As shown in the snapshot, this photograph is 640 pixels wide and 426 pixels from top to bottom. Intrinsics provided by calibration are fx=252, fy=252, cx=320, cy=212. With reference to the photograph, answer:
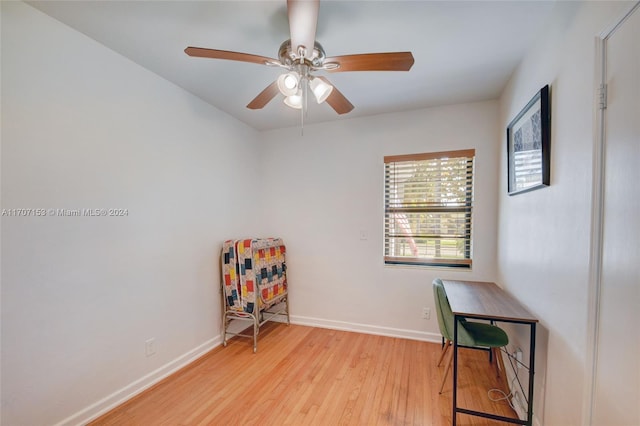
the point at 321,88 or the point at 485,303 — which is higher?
the point at 321,88

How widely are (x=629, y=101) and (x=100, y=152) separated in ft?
8.57

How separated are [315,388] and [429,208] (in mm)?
1971

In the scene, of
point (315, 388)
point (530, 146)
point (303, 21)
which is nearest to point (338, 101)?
point (303, 21)

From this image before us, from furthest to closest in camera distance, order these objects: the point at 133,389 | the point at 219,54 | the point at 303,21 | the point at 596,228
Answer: the point at 133,389, the point at 219,54, the point at 303,21, the point at 596,228

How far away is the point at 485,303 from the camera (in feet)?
5.65

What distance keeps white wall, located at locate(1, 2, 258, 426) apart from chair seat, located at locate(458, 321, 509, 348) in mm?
2277

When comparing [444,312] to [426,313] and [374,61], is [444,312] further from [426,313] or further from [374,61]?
[374,61]

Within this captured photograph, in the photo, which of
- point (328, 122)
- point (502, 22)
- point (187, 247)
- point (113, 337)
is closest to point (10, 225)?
point (113, 337)

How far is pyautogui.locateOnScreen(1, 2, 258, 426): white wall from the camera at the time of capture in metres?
1.32

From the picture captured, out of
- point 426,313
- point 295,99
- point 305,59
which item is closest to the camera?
point 305,59

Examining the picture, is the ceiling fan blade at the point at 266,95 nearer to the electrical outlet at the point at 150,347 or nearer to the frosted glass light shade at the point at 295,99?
the frosted glass light shade at the point at 295,99

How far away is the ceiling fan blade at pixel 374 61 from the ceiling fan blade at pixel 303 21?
159 millimetres

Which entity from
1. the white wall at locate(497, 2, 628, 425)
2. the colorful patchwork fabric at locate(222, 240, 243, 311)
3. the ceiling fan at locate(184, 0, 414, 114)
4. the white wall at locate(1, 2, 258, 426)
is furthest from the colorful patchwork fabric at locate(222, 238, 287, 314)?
the white wall at locate(497, 2, 628, 425)

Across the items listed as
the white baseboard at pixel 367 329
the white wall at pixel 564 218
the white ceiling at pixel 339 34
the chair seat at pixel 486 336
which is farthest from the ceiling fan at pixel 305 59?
the white baseboard at pixel 367 329
